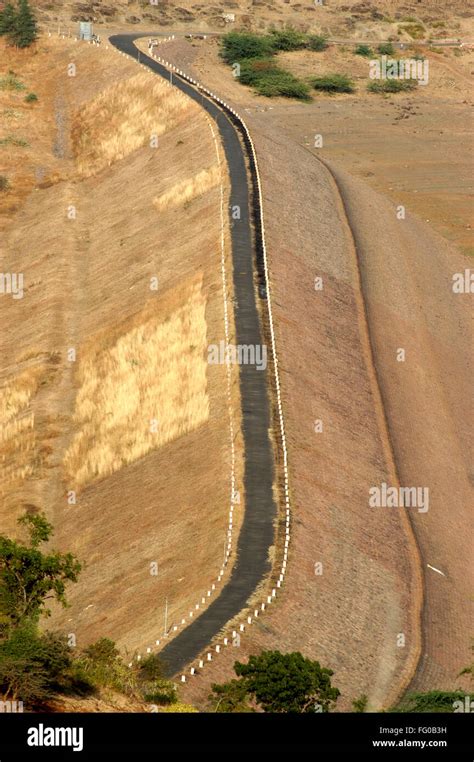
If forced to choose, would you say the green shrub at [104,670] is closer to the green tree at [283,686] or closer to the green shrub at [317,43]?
the green tree at [283,686]

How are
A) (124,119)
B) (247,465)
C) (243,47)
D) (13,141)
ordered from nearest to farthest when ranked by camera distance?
(247,465) < (124,119) < (13,141) < (243,47)

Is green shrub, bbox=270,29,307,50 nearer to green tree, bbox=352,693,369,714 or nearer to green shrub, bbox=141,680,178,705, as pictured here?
green tree, bbox=352,693,369,714

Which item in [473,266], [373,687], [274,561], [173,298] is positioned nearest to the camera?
[373,687]

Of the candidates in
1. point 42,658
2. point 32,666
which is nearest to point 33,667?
point 32,666

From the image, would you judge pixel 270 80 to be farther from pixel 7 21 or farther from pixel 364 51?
pixel 7 21

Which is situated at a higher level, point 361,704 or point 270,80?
point 270,80
